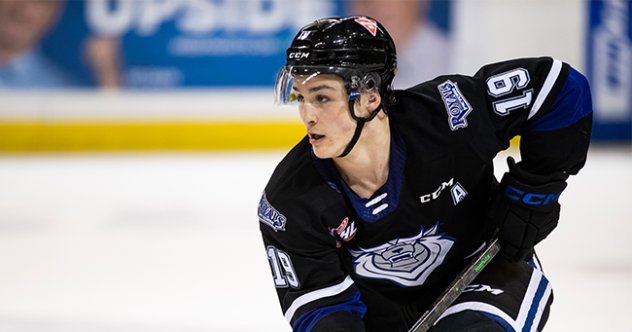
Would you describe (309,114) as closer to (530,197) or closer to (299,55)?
(299,55)

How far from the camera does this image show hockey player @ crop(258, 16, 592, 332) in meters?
1.56

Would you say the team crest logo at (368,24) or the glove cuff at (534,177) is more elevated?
the team crest logo at (368,24)

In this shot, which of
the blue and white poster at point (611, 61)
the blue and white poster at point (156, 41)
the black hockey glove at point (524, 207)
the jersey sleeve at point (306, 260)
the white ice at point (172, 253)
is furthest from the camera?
the blue and white poster at point (156, 41)

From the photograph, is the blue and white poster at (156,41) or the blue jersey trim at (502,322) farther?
the blue and white poster at (156,41)

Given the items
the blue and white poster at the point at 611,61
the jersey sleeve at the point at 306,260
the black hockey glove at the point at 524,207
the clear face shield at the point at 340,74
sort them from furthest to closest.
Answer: the blue and white poster at the point at 611,61
the black hockey glove at the point at 524,207
the jersey sleeve at the point at 306,260
the clear face shield at the point at 340,74

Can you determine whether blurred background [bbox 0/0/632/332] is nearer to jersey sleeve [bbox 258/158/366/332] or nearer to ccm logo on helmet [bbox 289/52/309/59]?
jersey sleeve [bbox 258/158/366/332]

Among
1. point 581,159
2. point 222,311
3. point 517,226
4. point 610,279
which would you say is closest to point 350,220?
point 517,226

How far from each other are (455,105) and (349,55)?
312mm

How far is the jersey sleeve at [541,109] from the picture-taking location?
166 centimetres

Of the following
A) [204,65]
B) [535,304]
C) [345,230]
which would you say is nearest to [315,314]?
[345,230]

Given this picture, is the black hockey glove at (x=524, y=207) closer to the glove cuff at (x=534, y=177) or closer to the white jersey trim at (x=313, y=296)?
the glove cuff at (x=534, y=177)

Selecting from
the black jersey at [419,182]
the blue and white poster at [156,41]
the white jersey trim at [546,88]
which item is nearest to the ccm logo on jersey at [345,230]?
the black jersey at [419,182]

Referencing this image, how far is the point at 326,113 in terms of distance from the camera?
5.12ft

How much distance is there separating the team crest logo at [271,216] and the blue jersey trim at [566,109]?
702 millimetres
